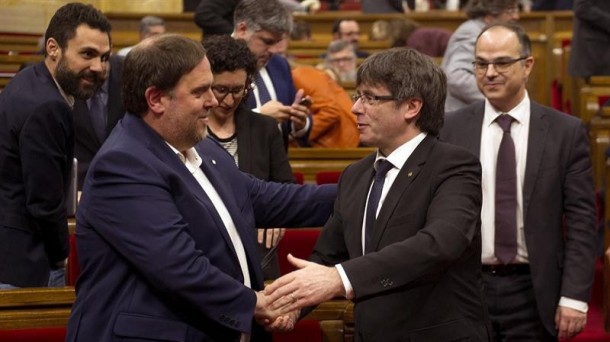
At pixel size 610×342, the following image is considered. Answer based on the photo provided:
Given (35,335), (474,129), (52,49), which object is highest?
(52,49)

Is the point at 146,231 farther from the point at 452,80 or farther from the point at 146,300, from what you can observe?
the point at 452,80

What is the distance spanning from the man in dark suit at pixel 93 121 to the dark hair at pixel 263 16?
0.55 m

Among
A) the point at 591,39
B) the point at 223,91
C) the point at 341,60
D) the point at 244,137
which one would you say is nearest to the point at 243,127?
the point at 244,137

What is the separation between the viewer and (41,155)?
3219 mm

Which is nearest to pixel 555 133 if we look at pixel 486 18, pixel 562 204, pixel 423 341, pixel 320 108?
pixel 562 204

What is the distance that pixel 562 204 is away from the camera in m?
3.44

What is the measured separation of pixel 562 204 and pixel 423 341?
Answer: 999 mm

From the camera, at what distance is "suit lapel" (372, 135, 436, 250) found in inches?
105

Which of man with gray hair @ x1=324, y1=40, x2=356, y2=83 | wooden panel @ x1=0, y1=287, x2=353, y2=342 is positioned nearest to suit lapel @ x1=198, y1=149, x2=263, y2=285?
wooden panel @ x1=0, y1=287, x2=353, y2=342

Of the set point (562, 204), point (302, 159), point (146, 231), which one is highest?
point (146, 231)

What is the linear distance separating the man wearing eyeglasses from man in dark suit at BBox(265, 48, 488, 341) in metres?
2.55

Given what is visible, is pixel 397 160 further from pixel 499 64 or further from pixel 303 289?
pixel 499 64

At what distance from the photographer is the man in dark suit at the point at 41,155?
3230 millimetres

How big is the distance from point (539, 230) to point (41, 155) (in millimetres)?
1480
